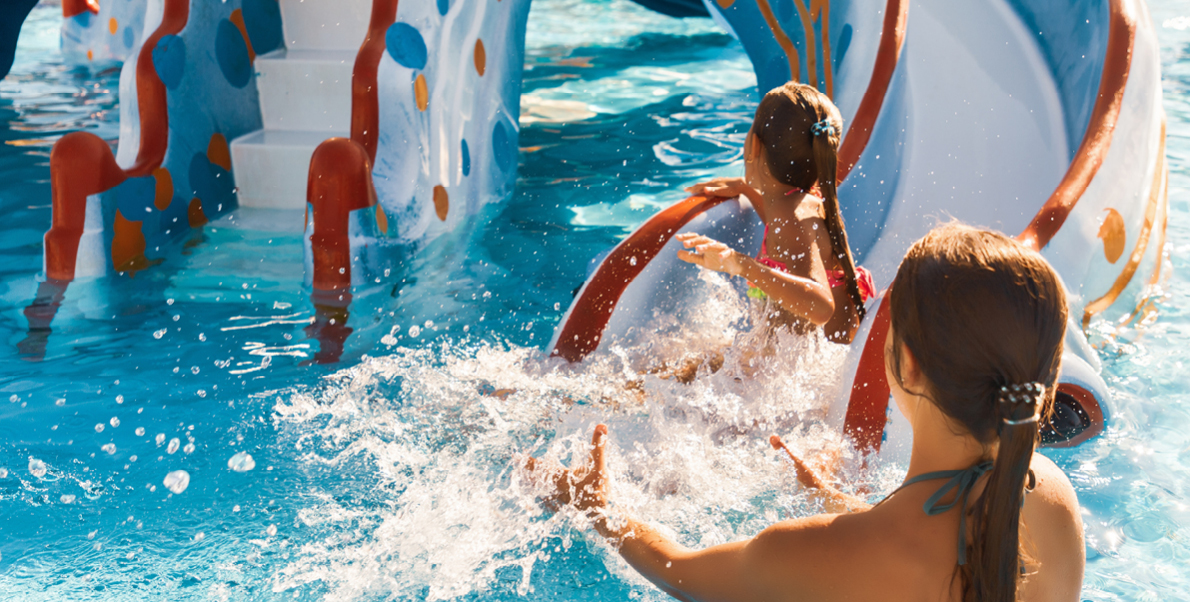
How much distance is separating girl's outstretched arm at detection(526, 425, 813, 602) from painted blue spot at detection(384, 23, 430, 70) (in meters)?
2.17

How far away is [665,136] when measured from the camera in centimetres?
531

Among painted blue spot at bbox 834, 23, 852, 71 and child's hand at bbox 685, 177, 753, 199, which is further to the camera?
painted blue spot at bbox 834, 23, 852, 71

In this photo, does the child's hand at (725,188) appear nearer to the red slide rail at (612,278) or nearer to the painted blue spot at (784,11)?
the red slide rail at (612,278)

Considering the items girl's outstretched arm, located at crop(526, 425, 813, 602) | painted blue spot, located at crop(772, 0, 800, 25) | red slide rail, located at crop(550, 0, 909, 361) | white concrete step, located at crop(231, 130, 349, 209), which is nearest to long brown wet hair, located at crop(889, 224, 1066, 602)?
girl's outstretched arm, located at crop(526, 425, 813, 602)

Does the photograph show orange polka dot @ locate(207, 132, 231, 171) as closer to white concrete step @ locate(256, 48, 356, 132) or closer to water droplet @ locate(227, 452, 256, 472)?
white concrete step @ locate(256, 48, 356, 132)

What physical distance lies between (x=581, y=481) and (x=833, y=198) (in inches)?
39.0

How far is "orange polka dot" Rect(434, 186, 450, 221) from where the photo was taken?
3648mm

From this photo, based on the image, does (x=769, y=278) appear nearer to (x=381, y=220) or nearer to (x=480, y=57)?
(x=381, y=220)

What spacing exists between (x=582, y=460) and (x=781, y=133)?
0.94m

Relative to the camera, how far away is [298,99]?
4.12 m

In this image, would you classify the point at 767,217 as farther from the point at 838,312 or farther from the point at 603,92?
the point at 603,92

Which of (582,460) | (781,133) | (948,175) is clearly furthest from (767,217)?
(948,175)

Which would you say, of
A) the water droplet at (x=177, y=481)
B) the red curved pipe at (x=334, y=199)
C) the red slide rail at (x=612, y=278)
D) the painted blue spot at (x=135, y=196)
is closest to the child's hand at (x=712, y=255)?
the red slide rail at (x=612, y=278)

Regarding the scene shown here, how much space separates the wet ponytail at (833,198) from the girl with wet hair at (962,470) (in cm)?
115
